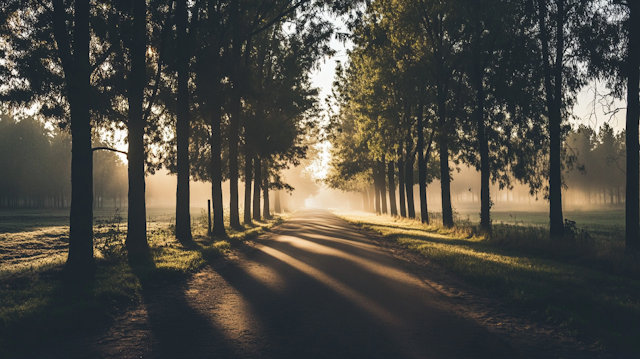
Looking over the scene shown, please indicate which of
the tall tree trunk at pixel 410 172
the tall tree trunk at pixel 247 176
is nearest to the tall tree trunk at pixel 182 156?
the tall tree trunk at pixel 247 176

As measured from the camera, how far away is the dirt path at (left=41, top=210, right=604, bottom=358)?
4738mm

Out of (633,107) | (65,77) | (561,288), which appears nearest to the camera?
(561,288)

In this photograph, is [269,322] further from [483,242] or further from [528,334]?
[483,242]

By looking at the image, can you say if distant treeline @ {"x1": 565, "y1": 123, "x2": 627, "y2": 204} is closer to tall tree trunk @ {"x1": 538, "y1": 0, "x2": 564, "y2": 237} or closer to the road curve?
tall tree trunk @ {"x1": 538, "y1": 0, "x2": 564, "y2": 237}

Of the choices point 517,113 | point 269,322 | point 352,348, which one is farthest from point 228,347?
point 517,113

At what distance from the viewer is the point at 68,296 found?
7.05 metres

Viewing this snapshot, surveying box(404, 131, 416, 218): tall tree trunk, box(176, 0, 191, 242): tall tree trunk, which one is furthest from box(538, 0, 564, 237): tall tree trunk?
box(404, 131, 416, 218): tall tree trunk

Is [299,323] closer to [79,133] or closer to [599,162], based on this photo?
[79,133]

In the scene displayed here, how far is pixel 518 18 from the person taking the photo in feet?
55.4

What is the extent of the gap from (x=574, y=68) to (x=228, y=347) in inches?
584

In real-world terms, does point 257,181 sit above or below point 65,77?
below

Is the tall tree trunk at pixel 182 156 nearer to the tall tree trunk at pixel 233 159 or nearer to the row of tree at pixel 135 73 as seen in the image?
the row of tree at pixel 135 73

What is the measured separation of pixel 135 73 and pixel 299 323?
971cm

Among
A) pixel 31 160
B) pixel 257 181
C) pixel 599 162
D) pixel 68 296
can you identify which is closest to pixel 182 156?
pixel 68 296
